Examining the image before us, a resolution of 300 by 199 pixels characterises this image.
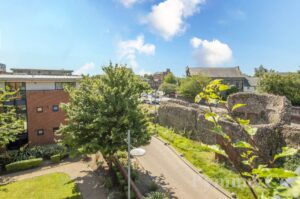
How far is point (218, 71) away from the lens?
6575 centimetres

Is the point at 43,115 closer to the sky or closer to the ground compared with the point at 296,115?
closer to the sky

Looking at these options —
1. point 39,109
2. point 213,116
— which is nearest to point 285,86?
point 39,109

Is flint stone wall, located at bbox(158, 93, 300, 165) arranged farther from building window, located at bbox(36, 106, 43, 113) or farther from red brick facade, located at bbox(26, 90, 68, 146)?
building window, located at bbox(36, 106, 43, 113)

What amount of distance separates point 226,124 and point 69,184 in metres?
14.1

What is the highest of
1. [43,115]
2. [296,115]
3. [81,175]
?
[43,115]

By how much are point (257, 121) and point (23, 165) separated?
25.4 m

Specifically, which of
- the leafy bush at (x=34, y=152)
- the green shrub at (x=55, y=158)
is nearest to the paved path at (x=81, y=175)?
the green shrub at (x=55, y=158)

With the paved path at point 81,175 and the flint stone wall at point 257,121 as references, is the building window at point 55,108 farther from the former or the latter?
the flint stone wall at point 257,121

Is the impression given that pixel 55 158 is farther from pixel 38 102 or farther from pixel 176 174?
pixel 176 174

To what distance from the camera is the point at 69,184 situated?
16.4 metres

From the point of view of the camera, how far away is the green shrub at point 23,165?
63.4 ft

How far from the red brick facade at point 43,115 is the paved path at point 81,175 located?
442 cm

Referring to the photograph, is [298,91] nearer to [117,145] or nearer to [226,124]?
[226,124]

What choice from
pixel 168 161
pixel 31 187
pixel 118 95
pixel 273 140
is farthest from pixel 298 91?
pixel 31 187
